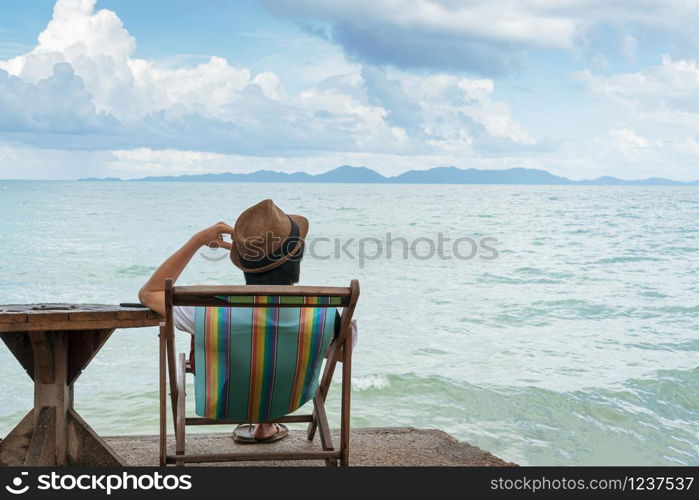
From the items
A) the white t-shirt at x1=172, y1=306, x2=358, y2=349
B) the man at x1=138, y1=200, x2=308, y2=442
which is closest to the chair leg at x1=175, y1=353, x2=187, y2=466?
the white t-shirt at x1=172, y1=306, x2=358, y2=349

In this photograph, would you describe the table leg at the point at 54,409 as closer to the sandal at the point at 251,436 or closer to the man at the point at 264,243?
the man at the point at 264,243

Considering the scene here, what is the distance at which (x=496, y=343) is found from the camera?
900 centimetres

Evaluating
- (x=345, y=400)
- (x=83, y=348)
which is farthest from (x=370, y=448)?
(x=83, y=348)

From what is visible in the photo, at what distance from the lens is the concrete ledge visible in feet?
11.6

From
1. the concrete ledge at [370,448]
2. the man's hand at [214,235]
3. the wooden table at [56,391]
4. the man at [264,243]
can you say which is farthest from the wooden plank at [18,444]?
the man's hand at [214,235]

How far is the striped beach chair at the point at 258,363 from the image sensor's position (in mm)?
2881

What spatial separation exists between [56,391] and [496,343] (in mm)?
6585

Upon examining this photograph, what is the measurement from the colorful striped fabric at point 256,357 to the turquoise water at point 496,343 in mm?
2393

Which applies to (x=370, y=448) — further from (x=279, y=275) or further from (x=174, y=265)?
(x=174, y=265)

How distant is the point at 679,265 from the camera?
19297mm

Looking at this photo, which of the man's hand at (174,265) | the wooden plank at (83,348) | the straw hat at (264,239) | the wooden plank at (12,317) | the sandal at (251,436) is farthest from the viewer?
the sandal at (251,436)

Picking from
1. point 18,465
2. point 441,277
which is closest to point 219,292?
point 18,465

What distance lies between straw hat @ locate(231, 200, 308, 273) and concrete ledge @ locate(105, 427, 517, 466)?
0.90m

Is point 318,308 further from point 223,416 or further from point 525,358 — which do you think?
point 525,358
